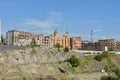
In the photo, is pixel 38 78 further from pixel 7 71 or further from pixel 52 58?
pixel 52 58

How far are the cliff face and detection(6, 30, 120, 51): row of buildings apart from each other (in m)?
41.9

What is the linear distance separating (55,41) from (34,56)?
198 feet

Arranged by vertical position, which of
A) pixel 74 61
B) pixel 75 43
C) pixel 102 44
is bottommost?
pixel 74 61

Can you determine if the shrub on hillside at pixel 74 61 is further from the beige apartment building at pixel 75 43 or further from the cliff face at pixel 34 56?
the beige apartment building at pixel 75 43

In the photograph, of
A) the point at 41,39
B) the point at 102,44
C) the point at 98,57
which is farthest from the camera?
the point at 102,44

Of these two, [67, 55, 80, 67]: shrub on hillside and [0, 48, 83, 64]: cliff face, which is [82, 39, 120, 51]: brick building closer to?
[0, 48, 83, 64]: cliff face

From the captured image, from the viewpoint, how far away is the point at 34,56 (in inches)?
2464

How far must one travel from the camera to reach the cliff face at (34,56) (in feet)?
190

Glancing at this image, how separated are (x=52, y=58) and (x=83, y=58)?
8.08 meters

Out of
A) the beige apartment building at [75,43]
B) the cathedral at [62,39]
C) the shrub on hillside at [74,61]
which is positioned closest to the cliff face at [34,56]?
the shrub on hillside at [74,61]

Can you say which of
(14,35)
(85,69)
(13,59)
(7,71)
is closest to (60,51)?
(85,69)

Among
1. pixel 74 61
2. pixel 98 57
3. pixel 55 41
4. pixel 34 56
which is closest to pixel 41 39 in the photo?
pixel 55 41

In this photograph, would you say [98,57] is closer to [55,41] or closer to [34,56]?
[34,56]

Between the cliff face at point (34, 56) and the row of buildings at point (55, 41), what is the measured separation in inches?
1650
